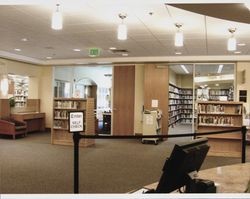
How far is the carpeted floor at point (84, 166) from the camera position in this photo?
4934 mm

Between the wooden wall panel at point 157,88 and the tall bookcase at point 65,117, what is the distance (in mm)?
2561

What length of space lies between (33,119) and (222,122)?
7173mm

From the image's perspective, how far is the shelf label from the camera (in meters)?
3.30

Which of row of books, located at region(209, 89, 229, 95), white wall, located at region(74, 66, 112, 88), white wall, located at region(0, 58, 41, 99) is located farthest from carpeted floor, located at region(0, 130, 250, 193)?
row of books, located at region(209, 89, 229, 95)

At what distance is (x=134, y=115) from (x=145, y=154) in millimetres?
3518

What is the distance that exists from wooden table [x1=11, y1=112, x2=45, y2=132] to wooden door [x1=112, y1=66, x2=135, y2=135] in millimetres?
3015

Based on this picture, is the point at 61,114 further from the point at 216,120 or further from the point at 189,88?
the point at 189,88

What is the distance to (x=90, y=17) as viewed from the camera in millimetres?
5707

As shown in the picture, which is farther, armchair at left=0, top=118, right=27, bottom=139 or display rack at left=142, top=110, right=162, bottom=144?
armchair at left=0, top=118, right=27, bottom=139

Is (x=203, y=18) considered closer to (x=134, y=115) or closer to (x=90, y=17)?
(x=90, y=17)

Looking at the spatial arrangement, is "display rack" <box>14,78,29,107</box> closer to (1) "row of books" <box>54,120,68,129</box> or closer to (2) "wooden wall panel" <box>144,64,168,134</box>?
(1) "row of books" <box>54,120,68,129</box>

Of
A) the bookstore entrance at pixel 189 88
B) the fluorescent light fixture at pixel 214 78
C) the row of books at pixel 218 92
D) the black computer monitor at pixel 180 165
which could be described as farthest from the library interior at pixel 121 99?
the row of books at pixel 218 92

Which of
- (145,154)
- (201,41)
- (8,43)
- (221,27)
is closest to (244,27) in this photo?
(221,27)

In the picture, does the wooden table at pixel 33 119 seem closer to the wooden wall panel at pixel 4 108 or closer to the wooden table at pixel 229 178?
the wooden wall panel at pixel 4 108
